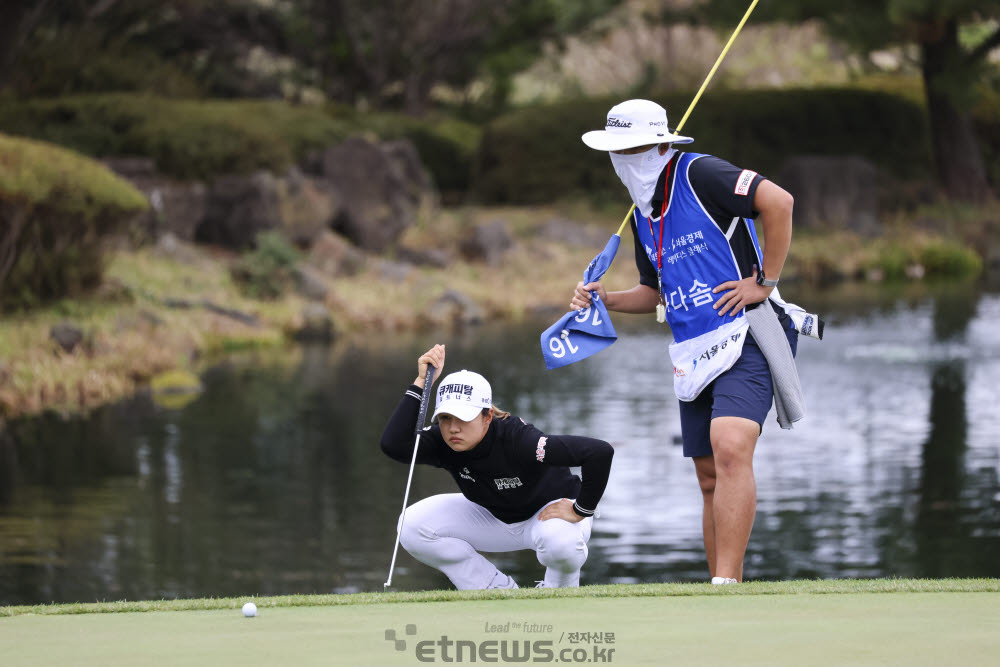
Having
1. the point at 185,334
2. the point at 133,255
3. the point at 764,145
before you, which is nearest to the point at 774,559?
the point at 185,334

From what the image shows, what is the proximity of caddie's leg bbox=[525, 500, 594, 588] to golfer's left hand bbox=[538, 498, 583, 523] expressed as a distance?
0.08 feet

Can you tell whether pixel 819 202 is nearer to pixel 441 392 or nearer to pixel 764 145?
pixel 764 145

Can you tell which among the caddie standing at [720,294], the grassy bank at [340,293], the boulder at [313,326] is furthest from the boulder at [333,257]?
the caddie standing at [720,294]

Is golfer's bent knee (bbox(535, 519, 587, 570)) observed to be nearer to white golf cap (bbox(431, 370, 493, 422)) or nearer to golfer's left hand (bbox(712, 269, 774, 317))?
white golf cap (bbox(431, 370, 493, 422))

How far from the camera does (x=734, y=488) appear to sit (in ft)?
18.7

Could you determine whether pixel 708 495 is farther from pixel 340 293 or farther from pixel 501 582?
pixel 340 293

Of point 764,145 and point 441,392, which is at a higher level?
point 764,145

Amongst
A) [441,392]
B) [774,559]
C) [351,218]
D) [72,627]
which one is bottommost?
[774,559]

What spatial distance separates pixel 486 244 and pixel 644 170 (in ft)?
70.1

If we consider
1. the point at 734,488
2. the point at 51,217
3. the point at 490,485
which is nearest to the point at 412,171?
the point at 51,217

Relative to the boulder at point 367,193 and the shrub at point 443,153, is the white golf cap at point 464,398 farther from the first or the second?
the shrub at point 443,153

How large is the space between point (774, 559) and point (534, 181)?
25.5 metres

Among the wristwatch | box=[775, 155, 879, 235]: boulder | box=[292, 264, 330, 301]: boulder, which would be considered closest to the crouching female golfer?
the wristwatch

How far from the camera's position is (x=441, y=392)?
6.12 meters
